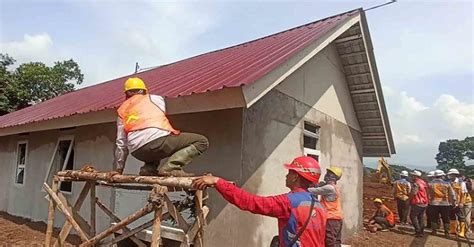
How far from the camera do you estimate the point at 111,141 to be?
7.94 meters

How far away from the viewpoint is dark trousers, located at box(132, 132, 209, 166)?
395 centimetres


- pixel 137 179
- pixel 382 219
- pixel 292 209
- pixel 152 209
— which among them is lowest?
pixel 382 219

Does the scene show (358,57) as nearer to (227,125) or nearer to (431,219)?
(227,125)

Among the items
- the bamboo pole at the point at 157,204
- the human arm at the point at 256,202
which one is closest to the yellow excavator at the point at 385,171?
the bamboo pole at the point at 157,204

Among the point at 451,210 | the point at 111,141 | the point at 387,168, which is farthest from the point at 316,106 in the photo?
the point at 387,168

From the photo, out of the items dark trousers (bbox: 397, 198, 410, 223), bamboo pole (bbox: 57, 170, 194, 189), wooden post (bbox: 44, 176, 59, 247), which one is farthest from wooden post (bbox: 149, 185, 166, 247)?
dark trousers (bbox: 397, 198, 410, 223)

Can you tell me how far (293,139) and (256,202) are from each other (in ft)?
14.3

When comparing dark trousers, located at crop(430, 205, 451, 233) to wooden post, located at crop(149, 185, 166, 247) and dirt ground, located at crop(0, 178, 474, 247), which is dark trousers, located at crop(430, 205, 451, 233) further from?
wooden post, located at crop(149, 185, 166, 247)

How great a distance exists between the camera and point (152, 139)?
3.92 metres

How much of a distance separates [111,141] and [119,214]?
5.10ft

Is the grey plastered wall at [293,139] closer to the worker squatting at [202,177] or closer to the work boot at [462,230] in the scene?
the worker squatting at [202,177]

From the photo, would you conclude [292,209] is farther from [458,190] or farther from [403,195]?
[403,195]

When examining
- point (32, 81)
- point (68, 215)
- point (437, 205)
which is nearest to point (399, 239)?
point (437, 205)

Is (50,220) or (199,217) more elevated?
(199,217)
